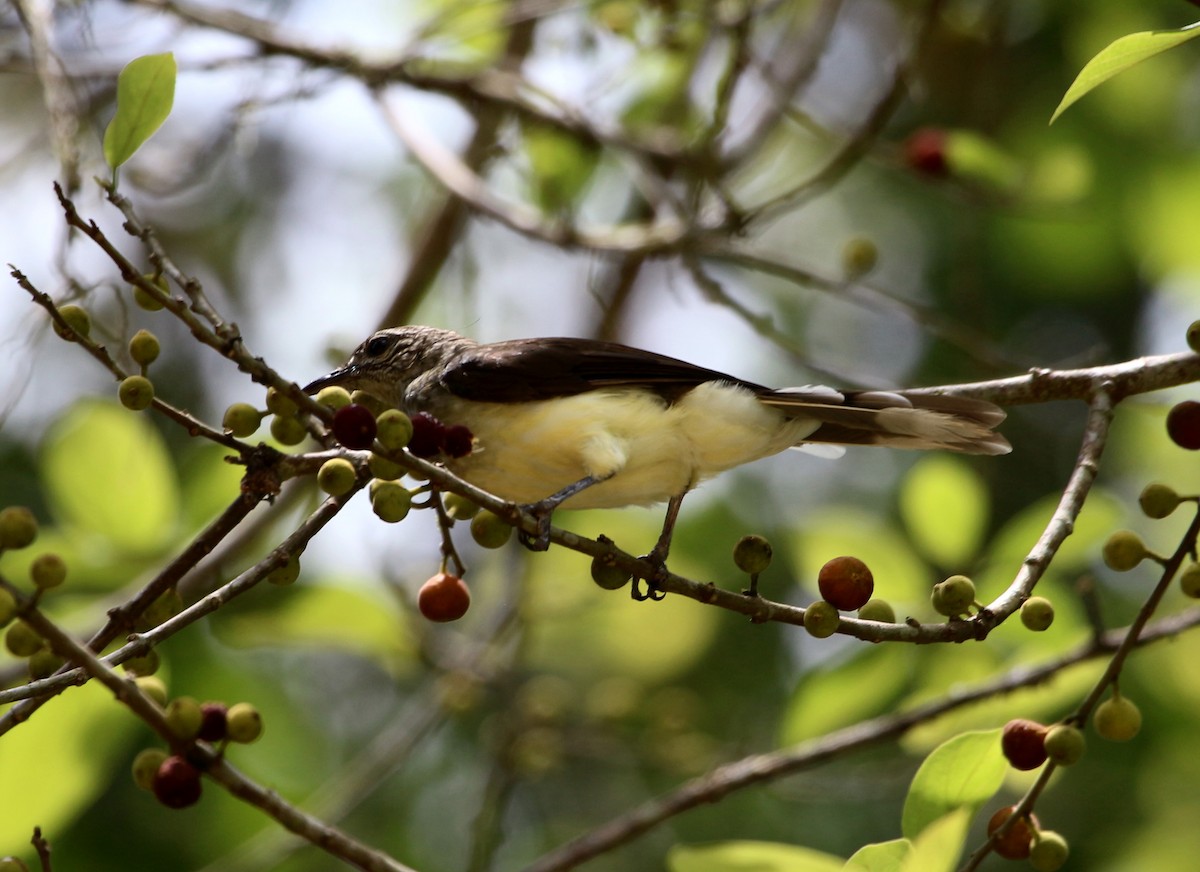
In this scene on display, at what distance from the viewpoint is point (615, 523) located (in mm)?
6051

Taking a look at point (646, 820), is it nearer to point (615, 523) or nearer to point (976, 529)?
point (976, 529)

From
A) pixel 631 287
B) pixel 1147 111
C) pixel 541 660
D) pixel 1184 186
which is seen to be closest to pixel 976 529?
pixel 631 287

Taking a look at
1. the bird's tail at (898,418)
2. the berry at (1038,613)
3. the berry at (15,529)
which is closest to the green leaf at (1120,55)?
the berry at (1038,613)

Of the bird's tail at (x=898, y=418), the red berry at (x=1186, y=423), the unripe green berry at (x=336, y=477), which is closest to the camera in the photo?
the unripe green berry at (x=336, y=477)

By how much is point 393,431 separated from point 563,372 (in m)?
1.69

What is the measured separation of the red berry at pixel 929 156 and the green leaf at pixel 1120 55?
3.19 m

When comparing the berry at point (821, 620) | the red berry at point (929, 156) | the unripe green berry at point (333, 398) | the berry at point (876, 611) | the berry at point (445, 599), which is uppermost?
the red berry at point (929, 156)

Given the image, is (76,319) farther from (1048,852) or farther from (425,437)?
(1048,852)

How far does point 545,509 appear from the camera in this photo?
348 centimetres

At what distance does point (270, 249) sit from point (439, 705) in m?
4.31

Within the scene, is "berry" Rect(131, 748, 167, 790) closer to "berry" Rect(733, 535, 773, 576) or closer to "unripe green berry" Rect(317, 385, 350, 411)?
"unripe green berry" Rect(317, 385, 350, 411)

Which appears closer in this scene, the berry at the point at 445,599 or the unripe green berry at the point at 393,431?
the unripe green berry at the point at 393,431

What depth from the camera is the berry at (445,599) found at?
304 centimetres

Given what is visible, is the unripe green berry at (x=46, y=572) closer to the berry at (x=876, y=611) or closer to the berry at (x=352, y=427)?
the berry at (x=352, y=427)
